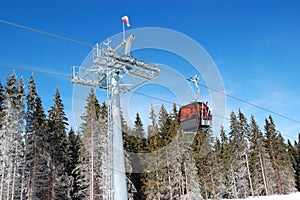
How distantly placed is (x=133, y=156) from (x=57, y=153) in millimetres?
9702

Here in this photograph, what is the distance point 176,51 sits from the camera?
13.2 m

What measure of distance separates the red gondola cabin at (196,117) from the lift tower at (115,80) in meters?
2.86

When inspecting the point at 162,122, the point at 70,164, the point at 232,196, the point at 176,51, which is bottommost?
the point at 232,196

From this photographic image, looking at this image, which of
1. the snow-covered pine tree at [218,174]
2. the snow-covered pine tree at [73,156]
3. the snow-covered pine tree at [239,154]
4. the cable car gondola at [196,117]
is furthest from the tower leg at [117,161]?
the snow-covered pine tree at [239,154]

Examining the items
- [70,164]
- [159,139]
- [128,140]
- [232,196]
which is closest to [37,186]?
[70,164]

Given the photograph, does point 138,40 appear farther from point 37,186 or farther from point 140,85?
point 37,186

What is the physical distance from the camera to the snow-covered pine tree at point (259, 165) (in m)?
47.9

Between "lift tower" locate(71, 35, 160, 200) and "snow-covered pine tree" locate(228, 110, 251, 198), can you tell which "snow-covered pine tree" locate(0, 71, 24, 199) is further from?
"snow-covered pine tree" locate(228, 110, 251, 198)

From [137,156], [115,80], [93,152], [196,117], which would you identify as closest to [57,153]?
[93,152]

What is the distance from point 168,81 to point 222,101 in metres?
3.17

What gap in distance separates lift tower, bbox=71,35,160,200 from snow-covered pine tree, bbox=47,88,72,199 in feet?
61.6

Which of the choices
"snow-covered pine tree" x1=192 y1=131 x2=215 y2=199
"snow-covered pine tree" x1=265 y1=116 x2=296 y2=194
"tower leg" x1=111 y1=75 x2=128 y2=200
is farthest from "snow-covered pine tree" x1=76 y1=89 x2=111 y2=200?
"snow-covered pine tree" x1=265 y1=116 x2=296 y2=194

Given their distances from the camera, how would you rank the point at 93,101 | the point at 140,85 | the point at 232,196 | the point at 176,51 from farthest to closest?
the point at 232,196 < the point at 93,101 < the point at 140,85 < the point at 176,51

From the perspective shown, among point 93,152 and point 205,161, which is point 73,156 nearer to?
point 93,152
